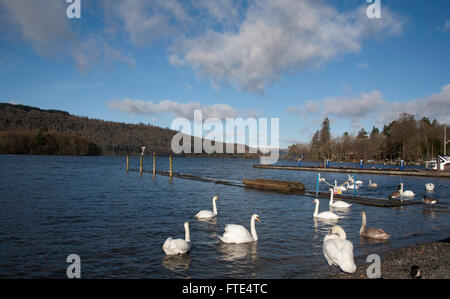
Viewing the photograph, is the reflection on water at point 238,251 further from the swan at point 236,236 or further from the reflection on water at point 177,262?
the reflection on water at point 177,262

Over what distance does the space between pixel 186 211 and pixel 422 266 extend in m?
14.2

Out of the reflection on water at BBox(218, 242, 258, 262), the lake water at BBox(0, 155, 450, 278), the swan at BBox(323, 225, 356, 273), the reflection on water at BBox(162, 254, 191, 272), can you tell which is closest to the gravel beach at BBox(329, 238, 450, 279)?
the swan at BBox(323, 225, 356, 273)

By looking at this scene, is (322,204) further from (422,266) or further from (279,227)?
(422,266)

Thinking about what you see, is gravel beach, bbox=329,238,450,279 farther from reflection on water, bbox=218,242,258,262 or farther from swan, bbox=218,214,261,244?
swan, bbox=218,214,261,244

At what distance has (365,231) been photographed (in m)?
13.9

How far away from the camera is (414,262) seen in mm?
9531

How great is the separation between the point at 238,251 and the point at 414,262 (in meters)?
5.67

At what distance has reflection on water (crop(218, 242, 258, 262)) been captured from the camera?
11.0 m

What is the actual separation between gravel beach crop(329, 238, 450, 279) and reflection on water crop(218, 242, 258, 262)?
3.21 meters


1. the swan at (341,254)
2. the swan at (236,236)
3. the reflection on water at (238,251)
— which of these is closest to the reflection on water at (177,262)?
the reflection on water at (238,251)

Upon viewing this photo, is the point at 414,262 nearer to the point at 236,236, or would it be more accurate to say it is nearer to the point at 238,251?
the point at 238,251

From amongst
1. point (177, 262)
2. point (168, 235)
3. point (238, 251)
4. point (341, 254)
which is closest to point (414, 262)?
point (341, 254)

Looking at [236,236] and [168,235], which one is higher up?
[236,236]
